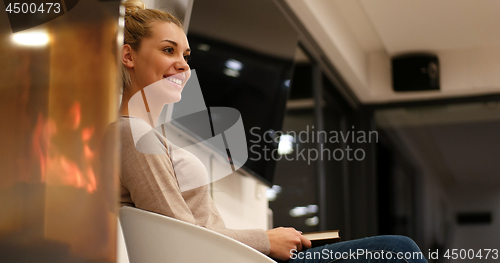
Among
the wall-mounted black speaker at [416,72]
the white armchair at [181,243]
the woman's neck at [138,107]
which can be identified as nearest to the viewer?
the white armchair at [181,243]

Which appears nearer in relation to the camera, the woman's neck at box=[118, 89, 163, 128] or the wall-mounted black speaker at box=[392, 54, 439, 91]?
the woman's neck at box=[118, 89, 163, 128]

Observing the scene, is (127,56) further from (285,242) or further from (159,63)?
(285,242)

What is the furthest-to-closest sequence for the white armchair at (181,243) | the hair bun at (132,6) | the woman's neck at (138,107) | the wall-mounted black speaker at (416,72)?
the wall-mounted black speaker at (416,72) < the hair bun at (132,6) < the woman's neck at (138,107) < the white armchair at (181,243)

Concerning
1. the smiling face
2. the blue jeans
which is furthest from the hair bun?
the blue jeans

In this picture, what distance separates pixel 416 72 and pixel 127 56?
365 cm

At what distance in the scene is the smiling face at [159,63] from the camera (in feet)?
4.33

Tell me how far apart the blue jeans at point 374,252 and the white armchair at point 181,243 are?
166mm

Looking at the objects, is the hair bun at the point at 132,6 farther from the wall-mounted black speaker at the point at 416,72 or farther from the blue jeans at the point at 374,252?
the wall-mounted black speaker at the point at 416,72

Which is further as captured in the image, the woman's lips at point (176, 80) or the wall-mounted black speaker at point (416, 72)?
the wall-mounted black speaker at point (416, 72)

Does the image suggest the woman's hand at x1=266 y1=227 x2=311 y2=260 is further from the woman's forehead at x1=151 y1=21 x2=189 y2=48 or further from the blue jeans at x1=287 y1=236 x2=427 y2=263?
the woman's forehead at x1=151 y1=21 x2=189 y2=48

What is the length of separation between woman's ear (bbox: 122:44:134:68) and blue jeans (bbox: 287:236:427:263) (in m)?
0.69

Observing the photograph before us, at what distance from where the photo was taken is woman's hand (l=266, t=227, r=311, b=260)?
1149 millimetres

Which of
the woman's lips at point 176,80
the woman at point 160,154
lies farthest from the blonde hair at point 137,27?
the woman's lips at point 176,80

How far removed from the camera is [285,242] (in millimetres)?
1161
